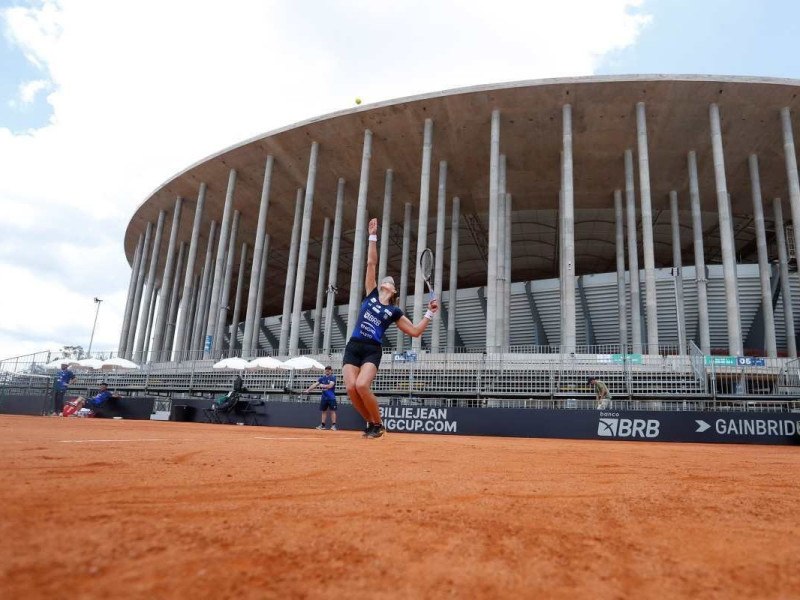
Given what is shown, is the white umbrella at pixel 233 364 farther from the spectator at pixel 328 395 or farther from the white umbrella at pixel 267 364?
the spectator at pixel 328 395

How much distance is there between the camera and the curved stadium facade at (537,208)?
26031 millimetres

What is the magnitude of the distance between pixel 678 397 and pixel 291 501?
1757 centimetres

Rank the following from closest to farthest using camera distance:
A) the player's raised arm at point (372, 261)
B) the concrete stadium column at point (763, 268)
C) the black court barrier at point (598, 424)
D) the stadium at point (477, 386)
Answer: the stadium at point (477, 386) → the player's raised arm at point (372, 261) → the black court barrier at point (598, 424) → the concrete stadium column at point (763, 268)

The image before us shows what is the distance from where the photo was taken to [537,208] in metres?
36.9

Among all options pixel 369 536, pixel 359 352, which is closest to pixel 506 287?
pixel 359 352

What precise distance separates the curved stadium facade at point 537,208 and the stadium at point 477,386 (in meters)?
0.20

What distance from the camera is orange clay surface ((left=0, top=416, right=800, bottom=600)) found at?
137 cm

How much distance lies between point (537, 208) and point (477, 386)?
2099 centimetres

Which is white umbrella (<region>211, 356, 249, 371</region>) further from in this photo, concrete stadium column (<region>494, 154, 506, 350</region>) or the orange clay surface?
the orange clay surface

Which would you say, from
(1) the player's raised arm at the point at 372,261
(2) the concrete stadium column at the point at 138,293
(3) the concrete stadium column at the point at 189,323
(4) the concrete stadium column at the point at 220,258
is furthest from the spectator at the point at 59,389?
(2) the concrete stadium column at the point at 138,293

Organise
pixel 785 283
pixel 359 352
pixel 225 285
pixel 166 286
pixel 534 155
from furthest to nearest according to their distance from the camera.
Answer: pixel 166 286, pixel 225 285, pixel 785 283, pixel 534 155, pixel 359 352

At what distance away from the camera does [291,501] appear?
7.76ft

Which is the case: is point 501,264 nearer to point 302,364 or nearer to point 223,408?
point 302,364

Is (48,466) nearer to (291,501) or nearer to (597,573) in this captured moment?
(291,501)
